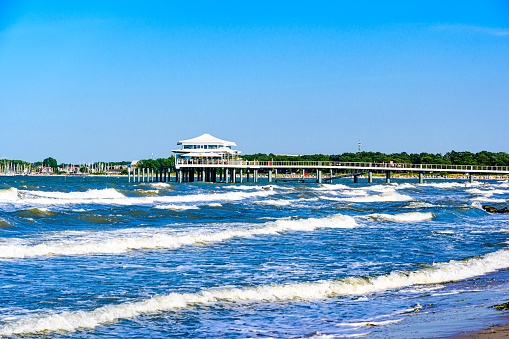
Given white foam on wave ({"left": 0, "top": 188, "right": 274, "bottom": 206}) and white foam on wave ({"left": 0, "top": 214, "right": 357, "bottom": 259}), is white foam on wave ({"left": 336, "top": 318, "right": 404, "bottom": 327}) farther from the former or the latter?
white foam on wave ({"left": 0, "top": 188, "right": 274, "bottom": 206})

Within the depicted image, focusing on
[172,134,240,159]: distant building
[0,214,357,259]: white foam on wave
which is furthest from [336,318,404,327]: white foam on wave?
[172,134,240,159]: distant building

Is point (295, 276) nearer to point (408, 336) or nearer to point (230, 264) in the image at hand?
point (230, 264)

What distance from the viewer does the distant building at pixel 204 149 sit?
87688mm

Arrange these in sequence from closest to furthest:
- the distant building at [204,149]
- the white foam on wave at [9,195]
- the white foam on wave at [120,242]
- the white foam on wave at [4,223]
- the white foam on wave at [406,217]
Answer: the white foam on wave at [120,242], the white foam on wave at [4,223], the white foam on wave at [406,217], the white foam on wave at [9,195], the distant building at [204,149]

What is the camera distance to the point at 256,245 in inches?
845

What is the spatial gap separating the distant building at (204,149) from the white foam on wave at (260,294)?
231ft

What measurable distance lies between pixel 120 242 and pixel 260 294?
7948 mm

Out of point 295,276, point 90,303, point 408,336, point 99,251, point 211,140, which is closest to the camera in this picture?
point 408,336

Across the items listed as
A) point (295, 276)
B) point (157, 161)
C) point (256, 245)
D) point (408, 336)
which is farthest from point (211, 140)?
point (408, 336)

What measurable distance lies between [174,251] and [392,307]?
8538mm

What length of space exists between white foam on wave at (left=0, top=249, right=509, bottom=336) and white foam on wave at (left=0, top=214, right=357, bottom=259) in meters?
6.57

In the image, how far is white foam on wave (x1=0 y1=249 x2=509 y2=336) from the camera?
35.0 ft

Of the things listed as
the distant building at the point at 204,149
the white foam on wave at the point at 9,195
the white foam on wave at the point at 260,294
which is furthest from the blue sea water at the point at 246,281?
the distant building at the point at 204,149

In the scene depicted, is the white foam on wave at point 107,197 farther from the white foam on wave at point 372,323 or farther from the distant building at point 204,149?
the white foam on wave at point 372,323
